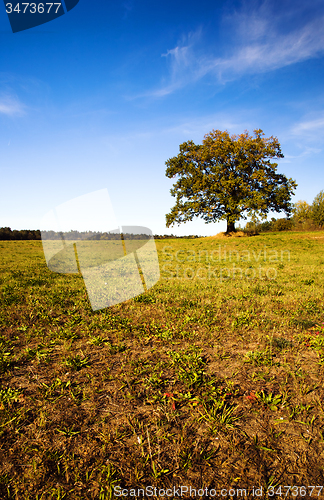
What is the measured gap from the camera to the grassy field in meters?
2.04

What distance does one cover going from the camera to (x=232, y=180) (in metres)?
31.5

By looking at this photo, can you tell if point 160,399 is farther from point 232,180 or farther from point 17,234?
point 17,234

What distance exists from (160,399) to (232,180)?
106ft

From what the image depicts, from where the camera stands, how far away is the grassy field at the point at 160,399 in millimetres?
2045

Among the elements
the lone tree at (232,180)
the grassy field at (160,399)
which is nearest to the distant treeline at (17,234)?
the lone tree at (232,180)

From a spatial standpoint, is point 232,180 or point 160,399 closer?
point 160,399

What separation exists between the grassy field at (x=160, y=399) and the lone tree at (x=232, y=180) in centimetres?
2844

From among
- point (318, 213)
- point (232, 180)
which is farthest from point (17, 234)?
point (318, 213)

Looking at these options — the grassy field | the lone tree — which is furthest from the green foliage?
the grassy field

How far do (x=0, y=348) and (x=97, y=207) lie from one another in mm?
3554

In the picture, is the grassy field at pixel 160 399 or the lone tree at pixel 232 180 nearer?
the grassy field at pixel 160 399

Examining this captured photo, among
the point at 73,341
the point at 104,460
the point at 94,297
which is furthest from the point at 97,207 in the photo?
the point at 104,460

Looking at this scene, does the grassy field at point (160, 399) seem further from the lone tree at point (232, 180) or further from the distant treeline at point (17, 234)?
the distant treeline at point (17, 234)

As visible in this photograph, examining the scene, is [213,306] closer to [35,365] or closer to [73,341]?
[73,341]
